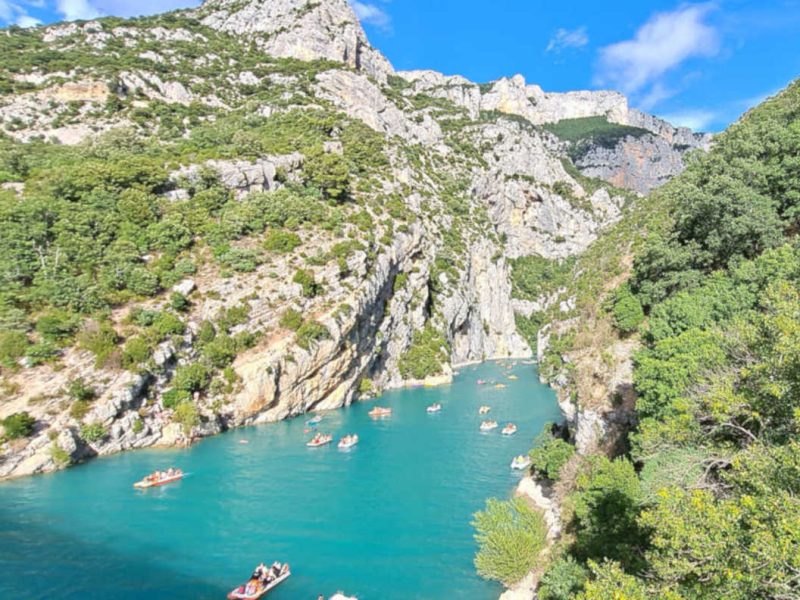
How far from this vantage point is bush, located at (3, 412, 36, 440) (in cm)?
3123

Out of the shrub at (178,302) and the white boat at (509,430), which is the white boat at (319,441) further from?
the shrub at (178,302)

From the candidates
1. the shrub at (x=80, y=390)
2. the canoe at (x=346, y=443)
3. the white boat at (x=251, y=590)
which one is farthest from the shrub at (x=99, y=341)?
the white boat at (x=251, y=590)

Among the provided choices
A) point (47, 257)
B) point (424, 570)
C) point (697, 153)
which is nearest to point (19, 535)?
point (424, 570)

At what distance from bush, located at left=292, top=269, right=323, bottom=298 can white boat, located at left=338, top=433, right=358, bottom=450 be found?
19418 mm

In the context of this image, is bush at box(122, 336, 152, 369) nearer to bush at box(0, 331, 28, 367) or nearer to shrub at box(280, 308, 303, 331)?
bush at box(0, 331, 28, 367)

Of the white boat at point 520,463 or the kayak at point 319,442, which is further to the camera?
the kayak at point 319,442

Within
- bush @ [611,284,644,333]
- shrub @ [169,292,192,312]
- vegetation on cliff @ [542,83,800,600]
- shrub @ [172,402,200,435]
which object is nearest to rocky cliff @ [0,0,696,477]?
shrub @ [172,402,200,435]

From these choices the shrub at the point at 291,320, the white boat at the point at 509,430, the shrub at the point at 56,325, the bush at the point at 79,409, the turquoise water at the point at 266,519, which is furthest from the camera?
the shrub at the point at 291,320

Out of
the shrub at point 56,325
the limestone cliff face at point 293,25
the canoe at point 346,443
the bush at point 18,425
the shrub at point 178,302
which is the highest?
the limestone cliff face at point 293,25

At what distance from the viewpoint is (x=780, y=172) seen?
2477cm

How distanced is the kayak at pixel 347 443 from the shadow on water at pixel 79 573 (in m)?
18.0

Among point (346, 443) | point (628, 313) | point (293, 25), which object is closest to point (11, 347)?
point (346, 443)

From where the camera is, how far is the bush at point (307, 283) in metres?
52.5

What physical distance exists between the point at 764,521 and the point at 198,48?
119 meters
